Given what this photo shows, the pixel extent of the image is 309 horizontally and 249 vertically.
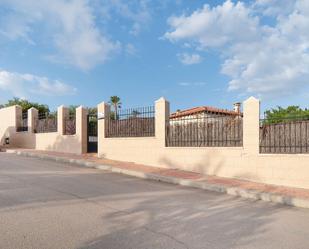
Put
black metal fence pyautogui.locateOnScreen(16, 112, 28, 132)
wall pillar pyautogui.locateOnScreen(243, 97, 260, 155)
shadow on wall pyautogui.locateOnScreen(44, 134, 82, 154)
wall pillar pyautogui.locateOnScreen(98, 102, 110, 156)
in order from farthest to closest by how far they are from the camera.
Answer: black metal fence pyautogui.locateOnScreen(16, 112, 28, 132) → shadow on wall pyautogui.locateOnScreen(44, 134, 82, 154) → wall pillar pyautogui.locateOnScreen(98, 102, 110, 156) → wall pillar pyautogui.locateOnScreen(243, 97, 260, 155)

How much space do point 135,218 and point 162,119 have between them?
306 inches

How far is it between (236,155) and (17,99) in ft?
111

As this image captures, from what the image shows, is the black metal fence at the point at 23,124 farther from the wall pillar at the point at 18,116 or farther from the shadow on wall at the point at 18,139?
the shadow on wall at the point at 18,139

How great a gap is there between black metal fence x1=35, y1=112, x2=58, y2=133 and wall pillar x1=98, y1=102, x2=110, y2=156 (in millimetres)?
4614

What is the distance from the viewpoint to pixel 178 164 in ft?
43.3

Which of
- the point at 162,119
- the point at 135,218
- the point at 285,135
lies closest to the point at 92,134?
the point at 162,119

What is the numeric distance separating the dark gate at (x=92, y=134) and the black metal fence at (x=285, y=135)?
9631mm

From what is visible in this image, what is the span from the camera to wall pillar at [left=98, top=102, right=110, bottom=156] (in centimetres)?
1656

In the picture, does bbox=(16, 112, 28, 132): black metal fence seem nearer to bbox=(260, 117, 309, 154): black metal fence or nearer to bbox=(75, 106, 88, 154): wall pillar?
bbox=(75, 106, 88, 154): wall pillar

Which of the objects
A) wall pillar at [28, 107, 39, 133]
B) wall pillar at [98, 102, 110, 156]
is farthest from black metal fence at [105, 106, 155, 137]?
wall pillar at [28, 107, 39, 133]

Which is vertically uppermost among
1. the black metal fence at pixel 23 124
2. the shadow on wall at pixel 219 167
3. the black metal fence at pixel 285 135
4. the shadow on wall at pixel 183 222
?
the black metal fence at pixel 23 124

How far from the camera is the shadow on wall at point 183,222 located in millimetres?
5078

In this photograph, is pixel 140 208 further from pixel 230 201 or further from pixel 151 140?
pixel 151 140

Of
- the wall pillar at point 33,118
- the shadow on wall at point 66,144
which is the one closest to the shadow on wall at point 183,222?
the shadow on wall at point 66,144
